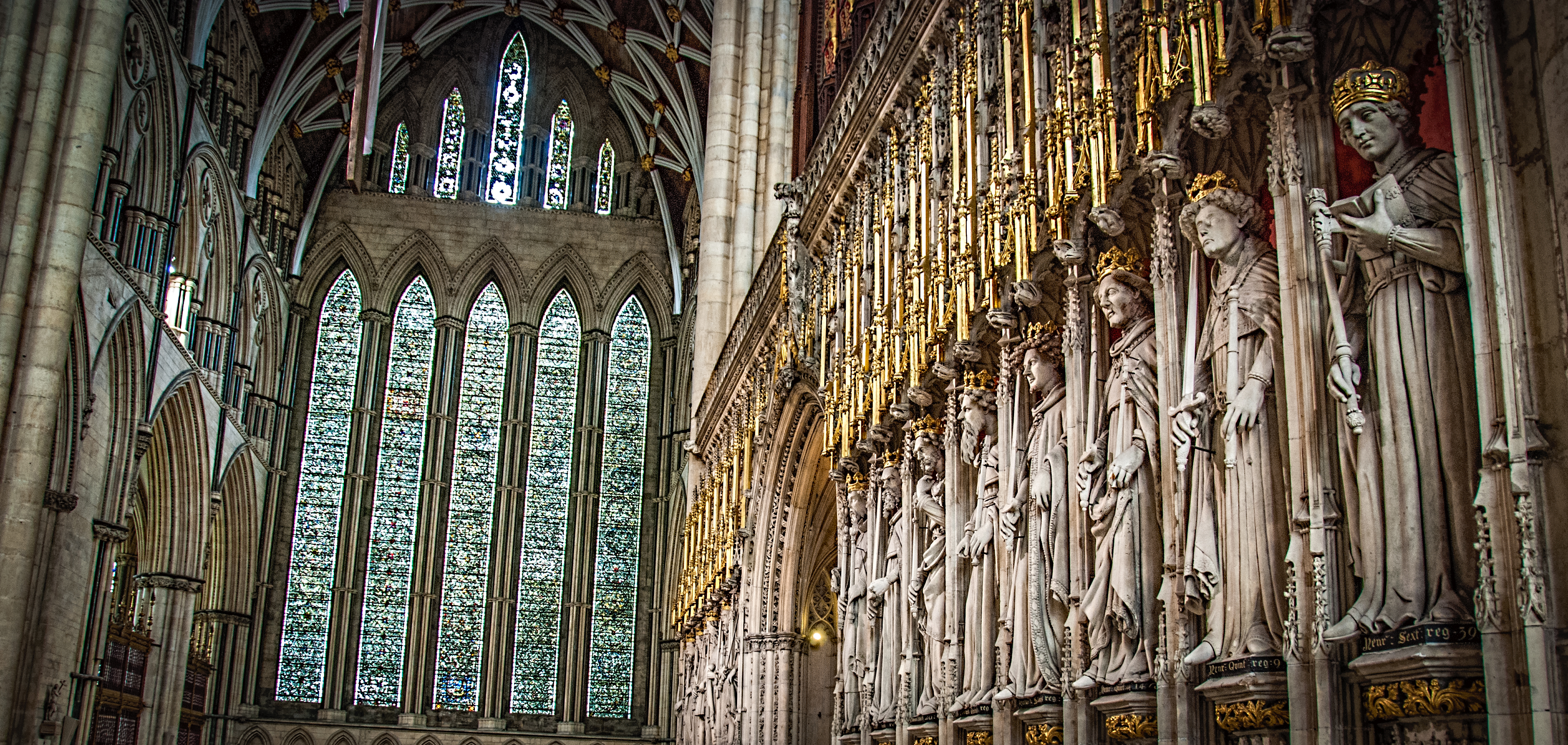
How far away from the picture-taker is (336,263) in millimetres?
31906

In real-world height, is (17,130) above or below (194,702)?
above

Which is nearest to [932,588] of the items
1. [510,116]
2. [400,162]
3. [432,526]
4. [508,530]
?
[508,530]

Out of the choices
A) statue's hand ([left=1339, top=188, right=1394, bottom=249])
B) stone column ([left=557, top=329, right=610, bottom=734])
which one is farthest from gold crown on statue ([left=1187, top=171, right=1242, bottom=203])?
stone column ([left=557, top=329, right=610, bottom=734])

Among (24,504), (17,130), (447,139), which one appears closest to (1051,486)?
(24,504)

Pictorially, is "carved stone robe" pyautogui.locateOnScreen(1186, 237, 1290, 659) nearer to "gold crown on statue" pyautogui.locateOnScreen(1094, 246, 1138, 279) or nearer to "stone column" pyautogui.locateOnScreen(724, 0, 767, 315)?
"gold crown on statue" pyautogui.locateOnScreen(1094, 246, 1138, 279)

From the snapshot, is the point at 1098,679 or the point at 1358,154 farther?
the point at 1098,679

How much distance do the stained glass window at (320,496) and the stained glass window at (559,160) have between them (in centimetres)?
468

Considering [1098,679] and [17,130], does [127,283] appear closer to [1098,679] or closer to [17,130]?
[17,130]

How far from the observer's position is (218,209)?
25.6 m

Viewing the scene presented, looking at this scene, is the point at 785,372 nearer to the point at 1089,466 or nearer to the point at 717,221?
the point at 1089,466

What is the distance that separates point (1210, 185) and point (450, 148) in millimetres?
29052

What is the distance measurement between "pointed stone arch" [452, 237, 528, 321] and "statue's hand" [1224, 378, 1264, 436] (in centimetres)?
2758

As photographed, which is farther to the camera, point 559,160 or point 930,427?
point 559,160

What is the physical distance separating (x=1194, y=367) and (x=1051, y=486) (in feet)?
5.35
